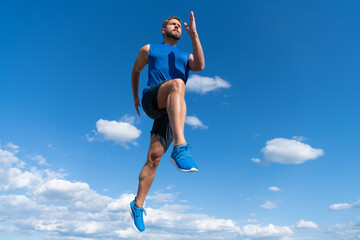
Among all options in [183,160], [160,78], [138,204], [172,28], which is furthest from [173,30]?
[138,204]

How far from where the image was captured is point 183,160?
144 inches

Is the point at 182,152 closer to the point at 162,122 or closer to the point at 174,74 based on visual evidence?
the point at 162,122

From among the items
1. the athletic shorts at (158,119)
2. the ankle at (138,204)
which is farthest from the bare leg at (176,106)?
the ankle at (138,204)

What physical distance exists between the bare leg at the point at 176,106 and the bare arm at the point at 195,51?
772 millimetres

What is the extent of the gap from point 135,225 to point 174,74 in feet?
8.15

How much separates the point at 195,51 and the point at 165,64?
0.52 metres

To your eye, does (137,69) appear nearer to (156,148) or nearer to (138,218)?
(156,148)

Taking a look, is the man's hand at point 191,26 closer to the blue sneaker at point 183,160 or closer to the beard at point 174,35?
the beard at point 174,35

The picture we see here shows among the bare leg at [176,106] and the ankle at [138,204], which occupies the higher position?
the bare leg at [176,106]

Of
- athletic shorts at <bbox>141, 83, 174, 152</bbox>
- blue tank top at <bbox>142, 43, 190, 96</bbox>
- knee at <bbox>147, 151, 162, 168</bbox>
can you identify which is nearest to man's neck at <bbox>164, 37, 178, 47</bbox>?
blue tank top at <bbox>142, 43, 190, 96</bbox>

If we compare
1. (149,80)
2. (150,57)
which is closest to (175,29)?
(150,57)

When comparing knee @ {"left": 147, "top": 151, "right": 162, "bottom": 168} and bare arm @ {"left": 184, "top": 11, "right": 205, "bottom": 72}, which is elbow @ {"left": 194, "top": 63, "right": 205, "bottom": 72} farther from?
knee @ {"left": 147, "top": 151, "right": 162, "bottom": 168}

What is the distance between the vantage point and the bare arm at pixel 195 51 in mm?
4418

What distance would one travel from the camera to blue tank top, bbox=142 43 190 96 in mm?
4764
